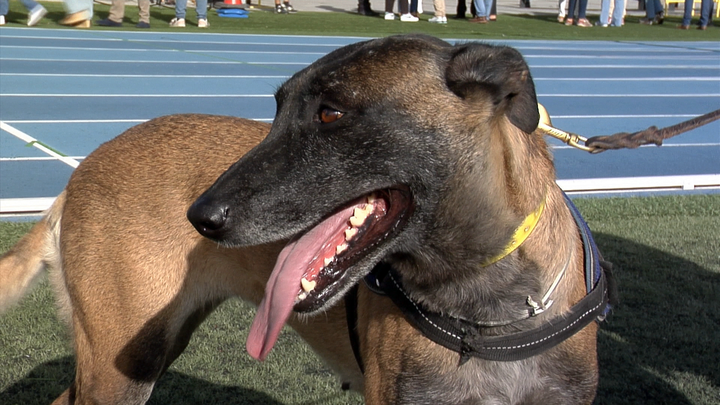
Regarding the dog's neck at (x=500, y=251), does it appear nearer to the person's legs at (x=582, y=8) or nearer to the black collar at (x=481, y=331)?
the black collar at (x=481, y=331)

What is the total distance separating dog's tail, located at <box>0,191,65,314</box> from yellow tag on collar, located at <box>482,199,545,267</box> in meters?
1.86

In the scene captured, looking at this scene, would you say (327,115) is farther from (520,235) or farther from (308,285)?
(520,235)

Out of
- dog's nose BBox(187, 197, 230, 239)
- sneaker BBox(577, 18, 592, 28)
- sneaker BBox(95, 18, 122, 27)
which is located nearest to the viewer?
dog's nose BBox(187, 197, 230, 239)

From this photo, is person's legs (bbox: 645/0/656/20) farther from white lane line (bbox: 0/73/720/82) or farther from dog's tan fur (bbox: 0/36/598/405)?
dog's tan fur (bbox: 0/36/598/405)

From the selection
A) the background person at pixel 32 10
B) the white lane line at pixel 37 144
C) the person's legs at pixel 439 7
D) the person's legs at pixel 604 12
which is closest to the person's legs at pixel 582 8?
the person's legs at pixel 604 12

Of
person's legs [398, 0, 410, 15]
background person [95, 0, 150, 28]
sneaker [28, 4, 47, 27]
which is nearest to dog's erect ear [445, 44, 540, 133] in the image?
sneaker [28, 4, 47, 27]

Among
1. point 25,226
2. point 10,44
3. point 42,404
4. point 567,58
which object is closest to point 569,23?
point 567,58

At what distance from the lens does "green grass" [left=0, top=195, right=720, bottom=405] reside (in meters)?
4.01

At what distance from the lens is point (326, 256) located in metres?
2.37

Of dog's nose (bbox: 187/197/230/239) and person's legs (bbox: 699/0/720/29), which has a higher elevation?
dog's nose (bbox: 187/197/230/239)

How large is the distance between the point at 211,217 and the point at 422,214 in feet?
1.96

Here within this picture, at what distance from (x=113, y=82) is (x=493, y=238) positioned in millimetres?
10264

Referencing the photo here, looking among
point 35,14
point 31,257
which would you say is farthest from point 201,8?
point 31,257

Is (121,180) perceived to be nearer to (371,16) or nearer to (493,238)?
(493,238)
